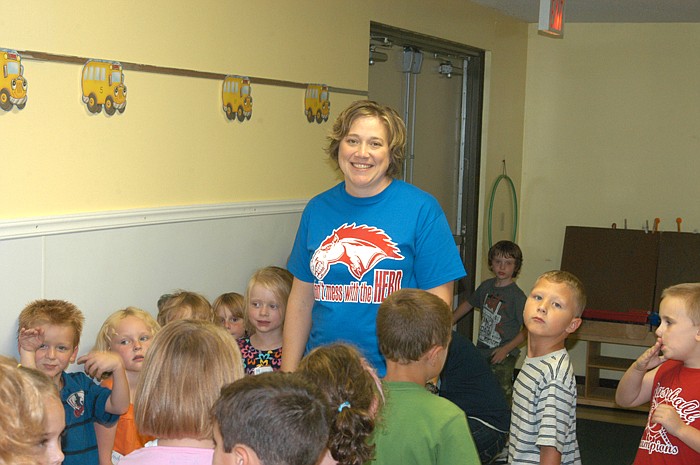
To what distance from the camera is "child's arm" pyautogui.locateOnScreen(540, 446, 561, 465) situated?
2781 mm

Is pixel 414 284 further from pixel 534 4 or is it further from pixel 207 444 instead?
pixel 534 4

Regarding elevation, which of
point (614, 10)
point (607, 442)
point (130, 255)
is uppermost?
point (614, 10)

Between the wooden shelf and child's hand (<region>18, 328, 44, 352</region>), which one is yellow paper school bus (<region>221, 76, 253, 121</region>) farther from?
the wooden shelf

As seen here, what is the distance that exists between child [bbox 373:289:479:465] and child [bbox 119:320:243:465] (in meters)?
0.39

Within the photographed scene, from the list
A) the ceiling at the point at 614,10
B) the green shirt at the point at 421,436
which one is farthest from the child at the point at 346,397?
the ceiling at the point at 614,10

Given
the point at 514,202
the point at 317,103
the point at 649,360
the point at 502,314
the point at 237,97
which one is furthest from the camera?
the point at 514,202

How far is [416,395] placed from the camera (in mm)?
2166

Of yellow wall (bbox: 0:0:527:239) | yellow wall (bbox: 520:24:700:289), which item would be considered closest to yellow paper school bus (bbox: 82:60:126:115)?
yellow wall (bbox: 0:0:527:239)

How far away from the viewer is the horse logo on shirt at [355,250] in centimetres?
266

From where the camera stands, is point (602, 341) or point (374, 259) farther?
point (602, 341)

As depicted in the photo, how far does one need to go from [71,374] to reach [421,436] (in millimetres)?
1202

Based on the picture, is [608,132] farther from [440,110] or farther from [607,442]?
[607,442]

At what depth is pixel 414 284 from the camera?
2.71 m

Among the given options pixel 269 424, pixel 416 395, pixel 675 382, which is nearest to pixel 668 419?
pixel 675 382
